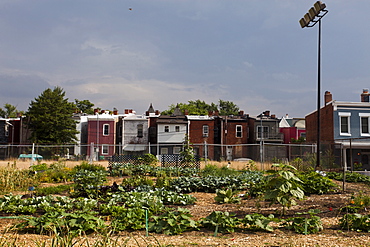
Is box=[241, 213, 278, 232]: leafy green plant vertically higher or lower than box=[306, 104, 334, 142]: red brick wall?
lower

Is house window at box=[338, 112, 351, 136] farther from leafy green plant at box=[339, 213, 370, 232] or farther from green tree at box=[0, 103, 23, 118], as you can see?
green tree at box=[0, 103, 23, 118]

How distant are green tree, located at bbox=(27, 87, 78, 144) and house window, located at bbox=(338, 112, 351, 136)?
101 ft

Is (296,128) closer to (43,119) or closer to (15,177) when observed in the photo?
(43,119)

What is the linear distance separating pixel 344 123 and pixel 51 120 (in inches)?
1325

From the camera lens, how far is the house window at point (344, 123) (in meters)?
30.0

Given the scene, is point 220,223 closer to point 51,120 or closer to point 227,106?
point 51,120

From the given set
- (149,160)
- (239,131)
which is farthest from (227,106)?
(149,160)

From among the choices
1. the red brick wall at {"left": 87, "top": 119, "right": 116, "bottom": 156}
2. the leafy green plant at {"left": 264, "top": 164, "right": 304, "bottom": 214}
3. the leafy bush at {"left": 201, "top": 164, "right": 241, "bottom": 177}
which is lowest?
the leafy bush at {"left": 201, "top": 164, "right": 241, "bottom": 177}

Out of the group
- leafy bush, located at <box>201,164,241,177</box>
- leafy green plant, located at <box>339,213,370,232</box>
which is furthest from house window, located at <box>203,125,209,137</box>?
leafy green plant, located at <box>339,213,370,232</box>

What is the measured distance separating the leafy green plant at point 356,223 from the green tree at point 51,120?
131ft

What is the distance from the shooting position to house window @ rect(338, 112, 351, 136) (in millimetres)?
30047

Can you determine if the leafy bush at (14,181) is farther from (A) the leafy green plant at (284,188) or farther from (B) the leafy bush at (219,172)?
(A) the leafy green plant at (284,188)

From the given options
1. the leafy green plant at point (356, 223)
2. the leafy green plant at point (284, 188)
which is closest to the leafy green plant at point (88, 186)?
the leafy green plant at point (284, 188)

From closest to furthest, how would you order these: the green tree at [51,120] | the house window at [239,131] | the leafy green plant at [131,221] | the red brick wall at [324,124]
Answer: the leafy green plant at [131,221] < the red brick wall at [324,124] < the green tree at [51,120] < the house window at [239,131]
